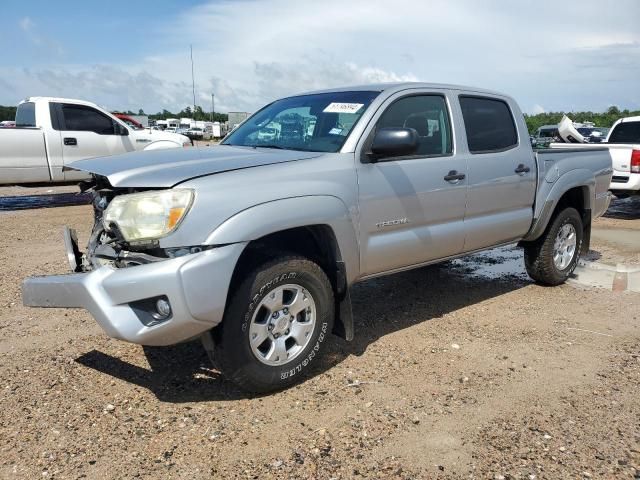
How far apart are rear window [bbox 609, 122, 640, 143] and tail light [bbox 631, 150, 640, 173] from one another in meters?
1.83

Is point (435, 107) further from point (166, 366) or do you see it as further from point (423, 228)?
point (166, 366)

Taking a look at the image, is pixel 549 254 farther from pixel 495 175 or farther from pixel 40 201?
pixel 40 201

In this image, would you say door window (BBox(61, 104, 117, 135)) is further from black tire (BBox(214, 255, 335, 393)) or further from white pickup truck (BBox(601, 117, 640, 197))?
white pickup truck (BBox(601, 117, 640, 197))

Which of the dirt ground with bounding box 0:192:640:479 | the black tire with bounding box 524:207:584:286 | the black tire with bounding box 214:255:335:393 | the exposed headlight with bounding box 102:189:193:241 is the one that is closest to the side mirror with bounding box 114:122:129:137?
the dirt ground with bounding box 0:192:640:479

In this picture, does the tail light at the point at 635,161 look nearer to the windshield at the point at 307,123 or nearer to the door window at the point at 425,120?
the door window at the point at 425,120

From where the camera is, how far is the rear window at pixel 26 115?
435 inches

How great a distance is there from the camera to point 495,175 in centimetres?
470

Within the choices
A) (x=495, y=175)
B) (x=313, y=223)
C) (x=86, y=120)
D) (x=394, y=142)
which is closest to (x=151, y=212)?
(x=313, y=223)

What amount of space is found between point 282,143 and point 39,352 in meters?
2.24

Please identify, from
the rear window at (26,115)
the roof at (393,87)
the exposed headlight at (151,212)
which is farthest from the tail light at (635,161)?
the rear window at (26,115)

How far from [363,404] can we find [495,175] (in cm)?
236

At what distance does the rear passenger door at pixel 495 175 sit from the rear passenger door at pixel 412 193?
186 mm

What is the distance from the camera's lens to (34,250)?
7047 millimetres

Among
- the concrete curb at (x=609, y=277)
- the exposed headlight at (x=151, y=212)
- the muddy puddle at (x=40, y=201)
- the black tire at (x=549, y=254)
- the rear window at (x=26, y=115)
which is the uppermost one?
the rear window at (x=26, y=115)
